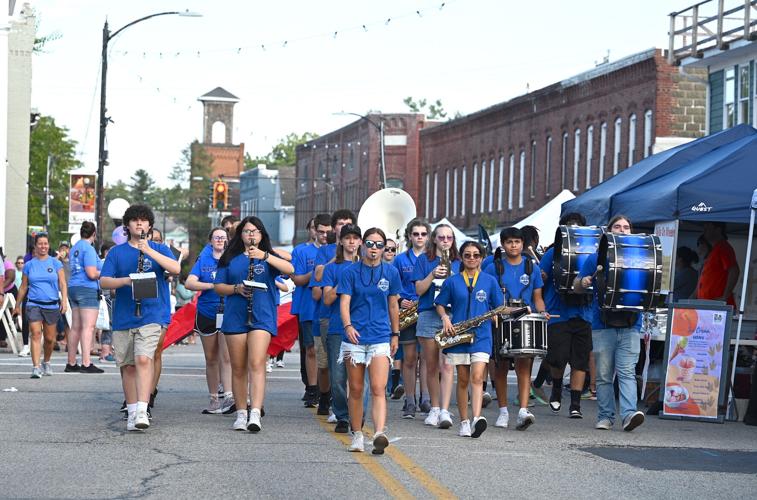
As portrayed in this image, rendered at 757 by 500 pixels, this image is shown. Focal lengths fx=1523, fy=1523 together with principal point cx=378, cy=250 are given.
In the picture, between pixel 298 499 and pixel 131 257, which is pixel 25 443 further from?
pixel 298 499

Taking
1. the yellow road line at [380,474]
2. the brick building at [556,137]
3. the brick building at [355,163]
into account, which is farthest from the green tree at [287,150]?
the yellow road line at [380,474]

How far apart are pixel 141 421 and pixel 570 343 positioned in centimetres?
480

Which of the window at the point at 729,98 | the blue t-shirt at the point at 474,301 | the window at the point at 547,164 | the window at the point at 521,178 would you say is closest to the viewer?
the blue t-shirt at the point at 474,301

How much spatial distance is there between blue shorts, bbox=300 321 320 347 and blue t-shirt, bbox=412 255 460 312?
113 cm

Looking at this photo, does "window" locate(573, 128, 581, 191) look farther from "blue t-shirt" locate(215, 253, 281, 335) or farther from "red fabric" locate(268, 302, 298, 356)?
"blue t-shirt" locate(215, 253, 281, 335)

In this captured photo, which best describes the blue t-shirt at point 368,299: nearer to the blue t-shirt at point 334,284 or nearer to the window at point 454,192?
the blue t-shirt at point 334,284

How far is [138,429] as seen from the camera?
12836 millimetres

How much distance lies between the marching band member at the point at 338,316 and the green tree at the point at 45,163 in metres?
67.3

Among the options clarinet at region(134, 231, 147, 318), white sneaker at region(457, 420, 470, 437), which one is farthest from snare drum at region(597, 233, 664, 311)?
clarinet at region(134, 231, 147, 318)

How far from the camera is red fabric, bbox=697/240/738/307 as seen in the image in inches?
667

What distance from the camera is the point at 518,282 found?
13.9m

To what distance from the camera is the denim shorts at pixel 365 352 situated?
11.8 meters

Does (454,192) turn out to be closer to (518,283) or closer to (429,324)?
(429,324)

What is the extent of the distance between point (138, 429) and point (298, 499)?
402cm
